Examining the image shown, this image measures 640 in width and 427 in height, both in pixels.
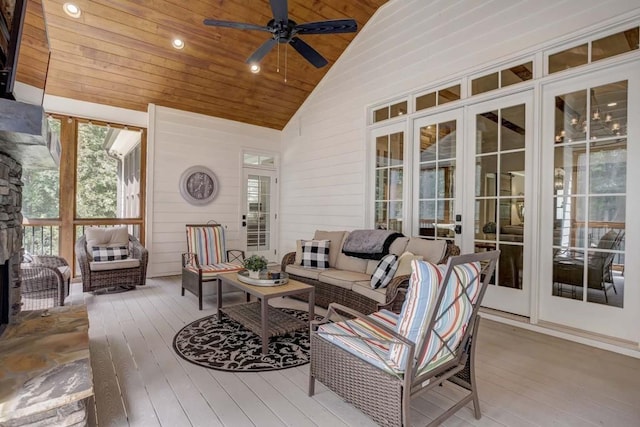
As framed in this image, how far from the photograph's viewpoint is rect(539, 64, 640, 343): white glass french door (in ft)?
9.49

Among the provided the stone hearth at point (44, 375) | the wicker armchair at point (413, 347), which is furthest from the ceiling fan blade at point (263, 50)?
the stone hearth at point (44, 375)

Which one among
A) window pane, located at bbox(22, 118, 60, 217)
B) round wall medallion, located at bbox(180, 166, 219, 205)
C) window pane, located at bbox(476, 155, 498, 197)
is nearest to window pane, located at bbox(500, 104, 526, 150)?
window pane, located at bbox(476, 155, 498, 197)

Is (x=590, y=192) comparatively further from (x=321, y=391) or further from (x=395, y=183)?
(x=321, y=391)

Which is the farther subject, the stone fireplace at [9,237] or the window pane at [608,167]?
the window pane at [608,167]

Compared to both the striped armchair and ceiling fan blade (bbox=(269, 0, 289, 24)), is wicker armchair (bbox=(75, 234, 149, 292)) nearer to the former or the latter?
the striped armchair

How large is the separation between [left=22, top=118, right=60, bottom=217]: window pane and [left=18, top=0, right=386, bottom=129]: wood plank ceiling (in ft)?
3.25

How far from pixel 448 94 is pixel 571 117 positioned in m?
1.44

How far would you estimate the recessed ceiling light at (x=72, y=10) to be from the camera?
12.9 ft

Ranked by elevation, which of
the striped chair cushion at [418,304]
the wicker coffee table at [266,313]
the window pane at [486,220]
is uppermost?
the window pane at [486,220]

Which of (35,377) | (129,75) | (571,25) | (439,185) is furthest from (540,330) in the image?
(129,75)

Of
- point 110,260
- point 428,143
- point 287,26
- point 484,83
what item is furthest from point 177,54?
point 484,83

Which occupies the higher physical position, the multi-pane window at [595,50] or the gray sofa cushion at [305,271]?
the multi-pane window at [595,50]

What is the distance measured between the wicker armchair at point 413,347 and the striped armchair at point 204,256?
8.52 ft

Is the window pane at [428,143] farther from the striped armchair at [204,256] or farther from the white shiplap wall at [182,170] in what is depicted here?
the white shiplap wall at [182,170]
